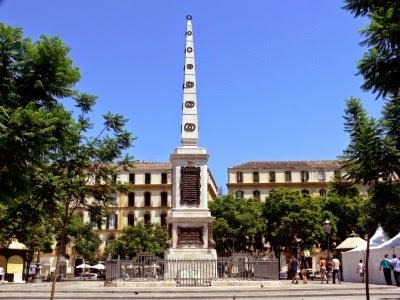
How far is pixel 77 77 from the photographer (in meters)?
11.2

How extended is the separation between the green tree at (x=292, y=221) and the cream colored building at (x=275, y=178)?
20446 mm

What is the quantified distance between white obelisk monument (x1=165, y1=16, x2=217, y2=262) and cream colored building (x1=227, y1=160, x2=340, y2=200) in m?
54.6

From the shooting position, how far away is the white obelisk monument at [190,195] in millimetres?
24672

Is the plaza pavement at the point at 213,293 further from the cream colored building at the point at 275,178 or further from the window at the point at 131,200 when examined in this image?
the cream colored building at the point at 275,178

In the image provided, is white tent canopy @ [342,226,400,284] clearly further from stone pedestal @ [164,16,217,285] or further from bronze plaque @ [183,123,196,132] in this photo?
bronze plaque @ [183,123,196,132]

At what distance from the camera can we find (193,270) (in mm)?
23156

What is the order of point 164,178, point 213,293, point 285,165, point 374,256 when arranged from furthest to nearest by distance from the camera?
point 285,165, point 164,178, point 374,256, point 213,293

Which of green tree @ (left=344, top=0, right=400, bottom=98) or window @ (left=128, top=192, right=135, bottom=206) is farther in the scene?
window @ (left=128, top=192, right=135, bottom=206)

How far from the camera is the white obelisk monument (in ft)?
80.9

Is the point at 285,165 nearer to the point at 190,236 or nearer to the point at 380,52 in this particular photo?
the point at 190,236

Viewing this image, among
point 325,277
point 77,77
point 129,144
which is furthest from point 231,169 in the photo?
point 77,77

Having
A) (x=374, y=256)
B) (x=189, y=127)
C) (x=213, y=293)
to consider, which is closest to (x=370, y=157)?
(x=213, y=293)

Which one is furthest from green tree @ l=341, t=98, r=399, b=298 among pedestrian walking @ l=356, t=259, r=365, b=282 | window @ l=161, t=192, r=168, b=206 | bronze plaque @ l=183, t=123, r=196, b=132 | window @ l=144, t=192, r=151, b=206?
window @ l=144, t=192, r=151, b=206

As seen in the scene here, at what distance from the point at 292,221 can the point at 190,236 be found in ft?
105
